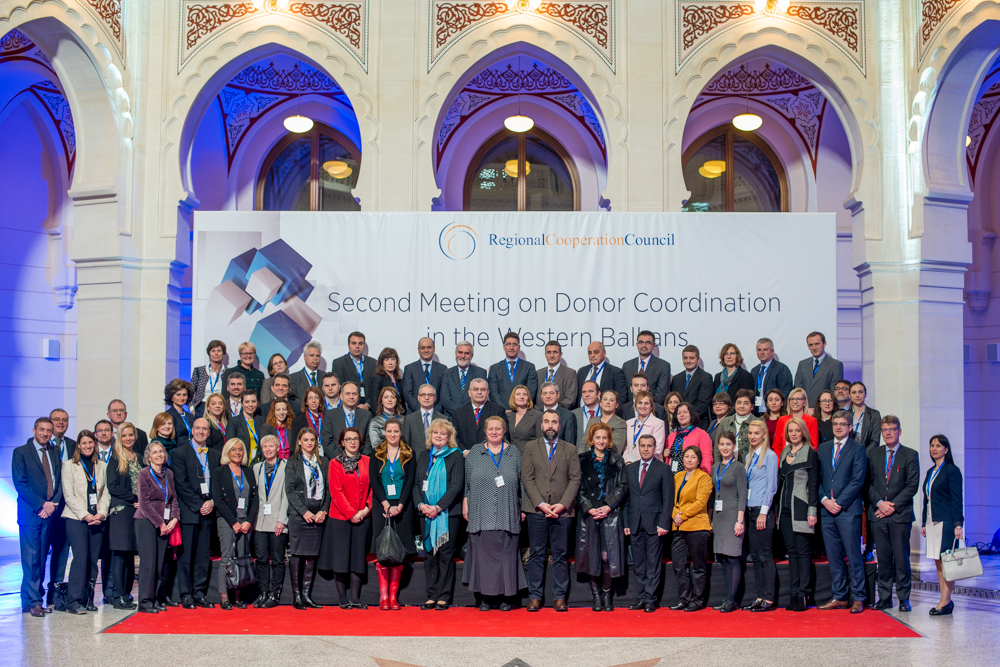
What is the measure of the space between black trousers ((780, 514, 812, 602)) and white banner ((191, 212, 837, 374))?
2207 mm

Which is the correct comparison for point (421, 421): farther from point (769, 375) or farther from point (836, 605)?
point (836, 605)

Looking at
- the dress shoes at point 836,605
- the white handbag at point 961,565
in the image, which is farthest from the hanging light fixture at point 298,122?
the white handbag at point 961,565

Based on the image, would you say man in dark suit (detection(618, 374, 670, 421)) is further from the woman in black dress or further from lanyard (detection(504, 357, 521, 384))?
the woman in black dress

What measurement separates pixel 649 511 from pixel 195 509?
148 inches

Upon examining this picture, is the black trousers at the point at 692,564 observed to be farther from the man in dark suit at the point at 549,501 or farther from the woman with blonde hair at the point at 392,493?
the woman with blonde hair at the point at 392,493

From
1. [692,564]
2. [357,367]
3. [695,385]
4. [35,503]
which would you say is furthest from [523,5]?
[35,503]

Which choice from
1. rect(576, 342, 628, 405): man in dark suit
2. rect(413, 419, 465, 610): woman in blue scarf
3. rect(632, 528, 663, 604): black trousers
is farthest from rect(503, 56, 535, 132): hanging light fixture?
rect(632, 528, 663, 604): black trousers

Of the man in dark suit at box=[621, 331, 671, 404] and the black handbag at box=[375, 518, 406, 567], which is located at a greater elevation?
the man in dark suit at box=[621, 331, 671, 404]

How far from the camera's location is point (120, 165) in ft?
32.2

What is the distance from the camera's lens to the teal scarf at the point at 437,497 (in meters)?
7.65

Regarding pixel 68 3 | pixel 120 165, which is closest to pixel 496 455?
pixel 120 165

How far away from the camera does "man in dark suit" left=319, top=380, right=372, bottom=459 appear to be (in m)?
8.04

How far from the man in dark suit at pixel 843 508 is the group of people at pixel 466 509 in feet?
0.04

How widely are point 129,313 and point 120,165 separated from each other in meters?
1.58
